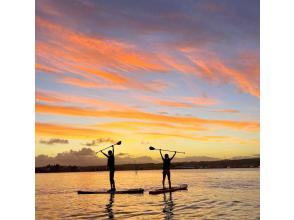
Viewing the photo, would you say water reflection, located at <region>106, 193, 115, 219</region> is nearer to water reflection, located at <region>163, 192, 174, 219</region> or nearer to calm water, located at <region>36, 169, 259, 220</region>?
calm water, located at <region>36, 169, 259, 220</region>

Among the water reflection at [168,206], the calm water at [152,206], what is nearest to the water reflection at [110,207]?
the calm water at [152,206]

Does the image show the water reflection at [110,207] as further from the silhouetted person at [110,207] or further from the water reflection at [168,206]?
the water reflection at [168,206]

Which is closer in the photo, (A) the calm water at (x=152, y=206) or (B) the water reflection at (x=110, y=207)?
(B) the water reflection at (x=110, y=207)

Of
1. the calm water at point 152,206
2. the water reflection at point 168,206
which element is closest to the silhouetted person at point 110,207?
the calm water at point 152,206

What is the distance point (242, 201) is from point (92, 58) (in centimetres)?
426

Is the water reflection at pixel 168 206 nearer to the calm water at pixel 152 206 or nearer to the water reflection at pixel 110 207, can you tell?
the calm water at pixel 152 206

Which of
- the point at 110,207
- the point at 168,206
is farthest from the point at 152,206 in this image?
the point at 110,207

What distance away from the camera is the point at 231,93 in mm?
10188

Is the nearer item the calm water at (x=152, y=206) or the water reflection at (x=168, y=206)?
the water reflection at (x=168, y=206)

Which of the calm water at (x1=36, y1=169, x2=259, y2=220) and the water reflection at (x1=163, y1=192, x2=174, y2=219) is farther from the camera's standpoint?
the calm water at (x1=36, y1=169, x2=259, y2=220)

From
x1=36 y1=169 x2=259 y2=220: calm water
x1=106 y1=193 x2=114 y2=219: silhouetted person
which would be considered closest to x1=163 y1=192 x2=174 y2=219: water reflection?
x1=36 y1=169 x2=259 y2=220: calm water

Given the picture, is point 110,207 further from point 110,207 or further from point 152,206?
point 152,206

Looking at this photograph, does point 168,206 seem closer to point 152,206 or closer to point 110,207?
point 152,206

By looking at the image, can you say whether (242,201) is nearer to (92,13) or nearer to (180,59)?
(180,59)
